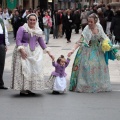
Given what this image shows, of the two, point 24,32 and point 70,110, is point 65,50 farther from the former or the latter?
point 70,110

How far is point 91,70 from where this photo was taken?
11.0 meters

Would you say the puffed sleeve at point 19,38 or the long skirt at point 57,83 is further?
the long skirt at point 57,83

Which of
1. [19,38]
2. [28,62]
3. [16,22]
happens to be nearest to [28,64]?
[28,62]

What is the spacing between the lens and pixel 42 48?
34.4ft

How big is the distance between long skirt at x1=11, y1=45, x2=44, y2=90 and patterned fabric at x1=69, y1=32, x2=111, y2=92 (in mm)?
1068

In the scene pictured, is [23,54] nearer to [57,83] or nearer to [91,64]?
[57,83]

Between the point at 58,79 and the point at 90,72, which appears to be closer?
the point at 58,79

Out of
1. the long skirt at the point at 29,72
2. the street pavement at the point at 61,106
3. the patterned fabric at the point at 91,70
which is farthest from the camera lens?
the patterned fabric at the point at 91,70

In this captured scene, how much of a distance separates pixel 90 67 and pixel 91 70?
7 centimetres

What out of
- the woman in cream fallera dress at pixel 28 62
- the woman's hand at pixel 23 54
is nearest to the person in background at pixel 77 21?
the woman in cream fallera dress at pixel 28 62

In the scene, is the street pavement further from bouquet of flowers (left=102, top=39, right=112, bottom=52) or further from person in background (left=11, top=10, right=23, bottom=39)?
person in background (left=11, top=10, right=23, bottom=39)

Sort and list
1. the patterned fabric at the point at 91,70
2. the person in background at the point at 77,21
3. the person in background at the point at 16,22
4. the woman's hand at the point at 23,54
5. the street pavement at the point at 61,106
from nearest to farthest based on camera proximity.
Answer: the street pavement at the point at 61,106, the woman's hand at the point at 23,54, the patterned fabric at the point at 91,70, the person in background at the point at 16,22, the person in background at the point at 77,21

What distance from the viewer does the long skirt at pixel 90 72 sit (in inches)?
433

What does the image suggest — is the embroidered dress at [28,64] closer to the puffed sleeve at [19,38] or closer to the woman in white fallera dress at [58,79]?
the puffed sleeve at [19,38]
